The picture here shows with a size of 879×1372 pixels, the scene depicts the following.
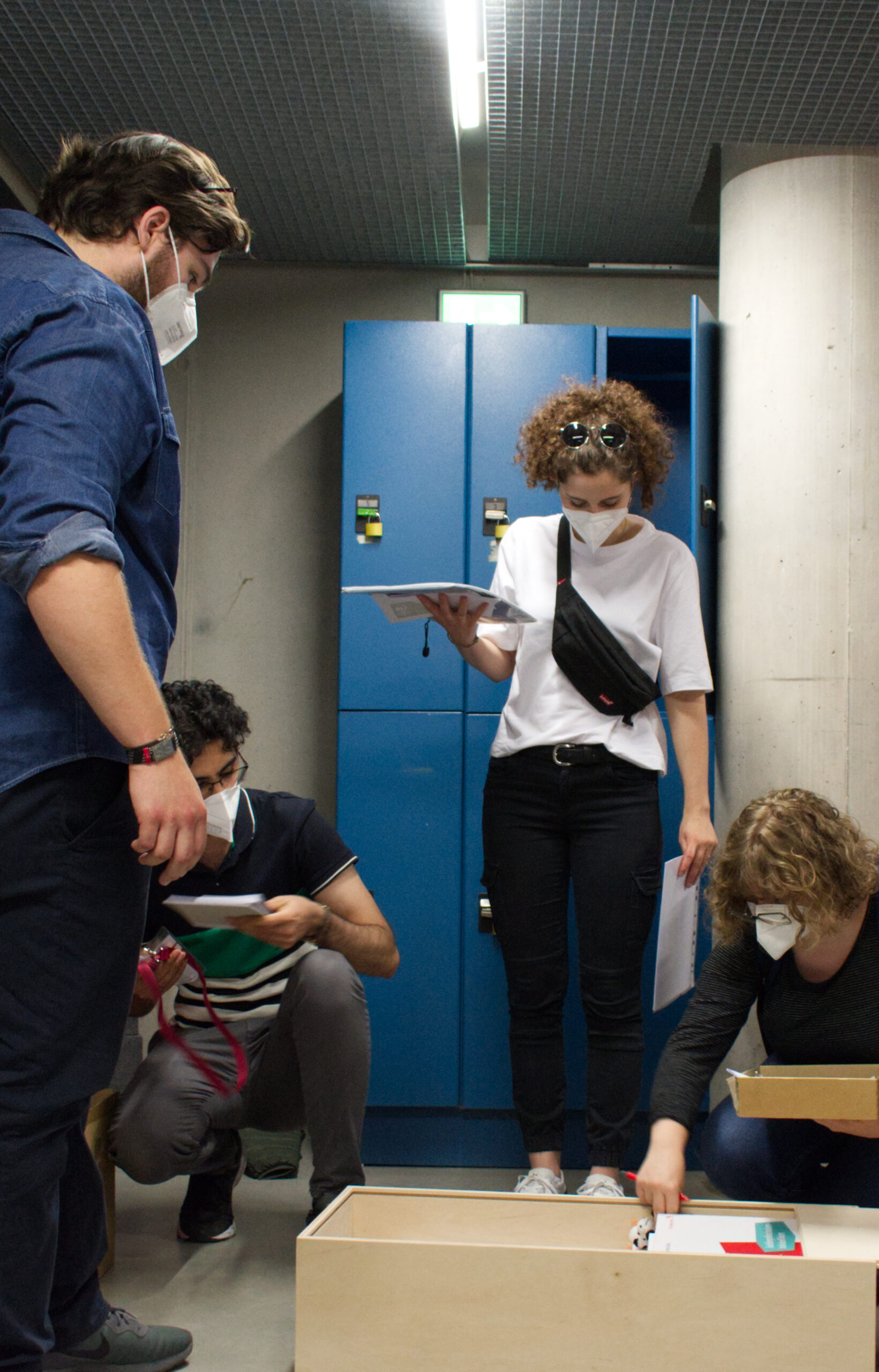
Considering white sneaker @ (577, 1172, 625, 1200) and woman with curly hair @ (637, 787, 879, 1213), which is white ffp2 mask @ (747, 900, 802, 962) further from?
white sneaker @ (577, 1172, 625, 1200)

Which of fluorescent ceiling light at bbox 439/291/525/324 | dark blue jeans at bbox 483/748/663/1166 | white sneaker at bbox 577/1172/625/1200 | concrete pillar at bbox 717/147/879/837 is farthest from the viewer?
fluorescent ceiling light at bbox 439/291/525/324

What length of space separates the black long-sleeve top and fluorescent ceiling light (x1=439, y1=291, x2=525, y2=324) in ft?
7.78

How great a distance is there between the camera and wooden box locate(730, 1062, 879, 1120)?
1511 millimetres

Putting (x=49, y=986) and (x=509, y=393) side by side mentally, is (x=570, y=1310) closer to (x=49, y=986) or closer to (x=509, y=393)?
(x=49, y=986)

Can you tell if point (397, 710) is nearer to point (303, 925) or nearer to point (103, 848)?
point (303, 925)

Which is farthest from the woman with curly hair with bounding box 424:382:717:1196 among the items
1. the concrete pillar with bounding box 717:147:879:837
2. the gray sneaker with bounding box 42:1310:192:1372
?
the gray sneaker with bounding box 42:1310:192:1372

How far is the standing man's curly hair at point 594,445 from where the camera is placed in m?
2.21

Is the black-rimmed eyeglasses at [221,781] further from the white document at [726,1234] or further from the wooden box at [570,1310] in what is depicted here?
the white document at [726,1234]

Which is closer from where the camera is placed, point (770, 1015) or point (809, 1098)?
point (809, 1098)

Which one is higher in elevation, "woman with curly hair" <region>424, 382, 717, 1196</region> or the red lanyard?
"woman with curly hair" <region>424, 382, 717, 1196</region>

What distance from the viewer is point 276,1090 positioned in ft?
6.68

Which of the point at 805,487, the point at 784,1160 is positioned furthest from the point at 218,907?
the point at 805,487

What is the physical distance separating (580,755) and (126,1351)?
1262 mm

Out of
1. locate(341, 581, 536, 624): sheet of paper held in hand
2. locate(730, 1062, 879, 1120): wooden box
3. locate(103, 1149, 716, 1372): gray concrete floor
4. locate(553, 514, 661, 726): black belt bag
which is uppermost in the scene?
locate(341, 581, 536, 624): sheet of paper held in hand
